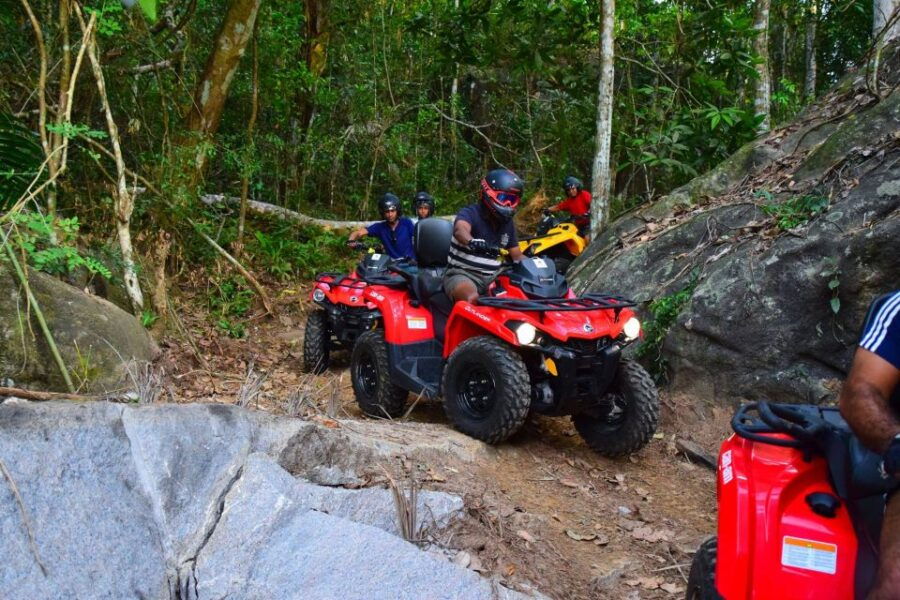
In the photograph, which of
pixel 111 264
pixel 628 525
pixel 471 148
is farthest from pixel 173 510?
pixel 471 148

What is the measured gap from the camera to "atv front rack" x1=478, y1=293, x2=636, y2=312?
4.72 m

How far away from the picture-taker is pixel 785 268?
5.79 meters

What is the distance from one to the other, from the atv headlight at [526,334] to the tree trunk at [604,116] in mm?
4265

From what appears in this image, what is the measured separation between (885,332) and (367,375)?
4.70m

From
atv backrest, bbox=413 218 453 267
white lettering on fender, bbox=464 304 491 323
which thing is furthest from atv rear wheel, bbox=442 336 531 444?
atv backrest, bbox=413 218 453 267

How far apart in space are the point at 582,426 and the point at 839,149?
3.53 m

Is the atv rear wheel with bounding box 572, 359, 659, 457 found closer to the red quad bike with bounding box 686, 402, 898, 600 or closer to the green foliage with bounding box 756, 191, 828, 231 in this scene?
the green foliage with bounding box 756, 191, 828, 231

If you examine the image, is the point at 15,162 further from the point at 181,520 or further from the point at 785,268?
the point at 785,268

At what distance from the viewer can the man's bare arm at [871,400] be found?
2.04m

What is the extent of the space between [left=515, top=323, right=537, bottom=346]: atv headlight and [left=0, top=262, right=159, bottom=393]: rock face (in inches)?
102

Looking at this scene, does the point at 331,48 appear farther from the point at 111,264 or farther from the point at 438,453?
the point at 438,453

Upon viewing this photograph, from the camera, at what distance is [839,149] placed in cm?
662

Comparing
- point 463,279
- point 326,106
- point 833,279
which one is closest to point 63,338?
point 463,279

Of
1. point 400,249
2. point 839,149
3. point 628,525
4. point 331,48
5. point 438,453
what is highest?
point 331,48
